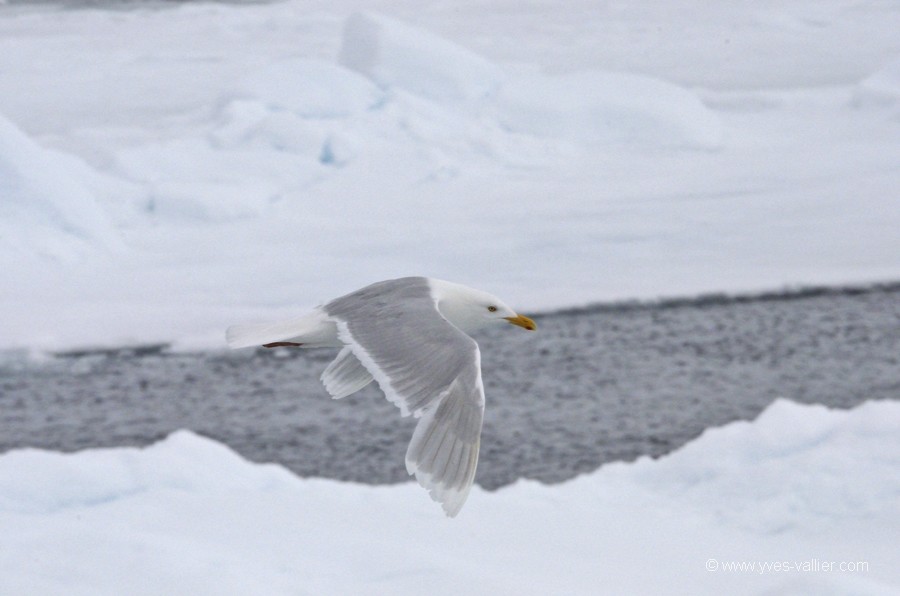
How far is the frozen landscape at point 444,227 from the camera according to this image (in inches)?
192

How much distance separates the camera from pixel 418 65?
12734mm

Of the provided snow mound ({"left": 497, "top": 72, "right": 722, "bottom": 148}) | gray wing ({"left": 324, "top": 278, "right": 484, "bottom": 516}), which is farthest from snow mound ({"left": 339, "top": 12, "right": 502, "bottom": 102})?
gray wing ({"left": 324, "top": 278, "right": 484, "bottom": 516})

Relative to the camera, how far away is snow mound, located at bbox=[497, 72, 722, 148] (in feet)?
40.8

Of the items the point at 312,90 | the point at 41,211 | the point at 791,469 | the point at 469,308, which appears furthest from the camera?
the point at 312,90

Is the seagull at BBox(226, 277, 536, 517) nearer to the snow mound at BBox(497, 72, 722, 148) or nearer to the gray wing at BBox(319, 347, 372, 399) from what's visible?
the gray wing at BBox(319, 347, 372, 399)

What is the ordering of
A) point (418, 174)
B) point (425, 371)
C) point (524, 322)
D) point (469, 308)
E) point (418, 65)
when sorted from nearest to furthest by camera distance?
point (425, 371)
point (524, 322)
point (469, 308)
point (418, 174)
point (418, 65)

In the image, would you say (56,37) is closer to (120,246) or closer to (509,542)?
(120,246)

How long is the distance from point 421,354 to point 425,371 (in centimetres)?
7

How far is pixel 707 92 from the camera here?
14.6 metres

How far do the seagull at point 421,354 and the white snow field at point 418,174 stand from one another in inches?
186

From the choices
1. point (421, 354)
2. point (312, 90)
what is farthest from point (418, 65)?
point (421, 354)

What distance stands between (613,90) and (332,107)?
2684 mm

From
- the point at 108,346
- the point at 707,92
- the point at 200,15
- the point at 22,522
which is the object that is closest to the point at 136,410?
the point at 108,346

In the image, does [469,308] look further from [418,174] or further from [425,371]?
[418,174]
